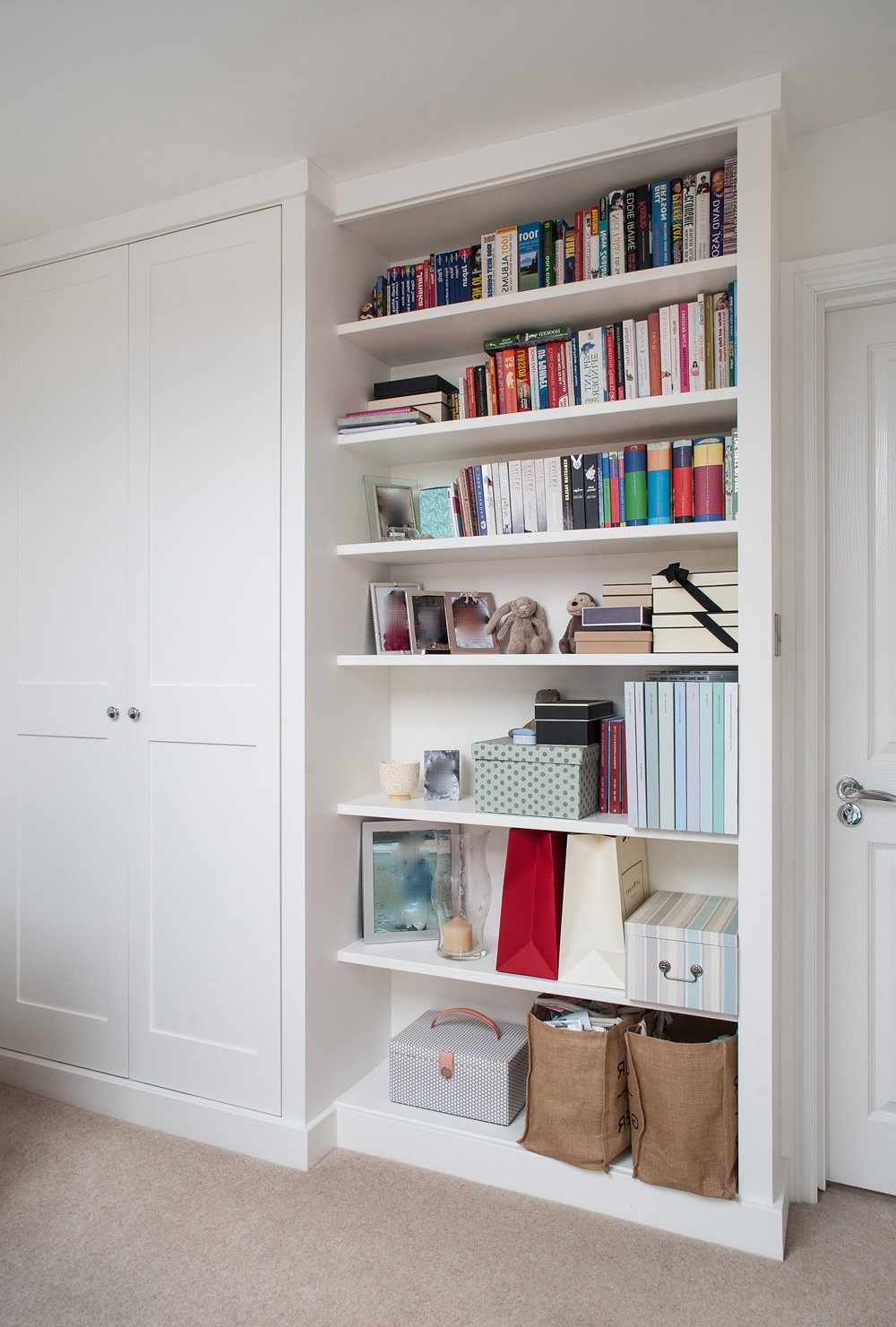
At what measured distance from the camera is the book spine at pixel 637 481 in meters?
1.99

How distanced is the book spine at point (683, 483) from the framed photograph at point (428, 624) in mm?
687

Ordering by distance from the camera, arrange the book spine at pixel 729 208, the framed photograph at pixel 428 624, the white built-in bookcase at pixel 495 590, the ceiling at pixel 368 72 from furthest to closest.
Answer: the framed photograph at pixel 428 624 → the book spine at pixel 729 208 → the white built-in bookcase at pixel 495 590 → the ceiling at pixel 368 72

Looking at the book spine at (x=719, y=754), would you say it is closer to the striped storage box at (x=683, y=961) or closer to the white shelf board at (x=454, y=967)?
the striped storage box at (x=683, y=961)

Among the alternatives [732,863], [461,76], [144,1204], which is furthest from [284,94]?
[144,1204]

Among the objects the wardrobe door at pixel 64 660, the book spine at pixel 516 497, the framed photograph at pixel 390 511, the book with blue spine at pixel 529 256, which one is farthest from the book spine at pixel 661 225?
the wardrobe door at pixel 64 660

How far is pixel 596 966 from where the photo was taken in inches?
79.2

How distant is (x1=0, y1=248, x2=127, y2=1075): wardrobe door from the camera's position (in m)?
2.42

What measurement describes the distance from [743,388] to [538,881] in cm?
121

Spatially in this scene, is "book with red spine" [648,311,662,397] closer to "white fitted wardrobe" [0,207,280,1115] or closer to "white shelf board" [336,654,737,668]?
"white shelf board" [336,654,737,668]

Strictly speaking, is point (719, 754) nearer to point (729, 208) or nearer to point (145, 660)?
point (729, 208)

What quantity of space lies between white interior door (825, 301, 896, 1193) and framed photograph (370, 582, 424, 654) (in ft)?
3.55

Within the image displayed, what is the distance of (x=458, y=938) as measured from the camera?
2.22m

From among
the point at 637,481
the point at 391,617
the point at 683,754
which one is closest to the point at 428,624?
the point at 391,617

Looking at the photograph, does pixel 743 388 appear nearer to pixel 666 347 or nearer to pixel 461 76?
pixel 666 347
